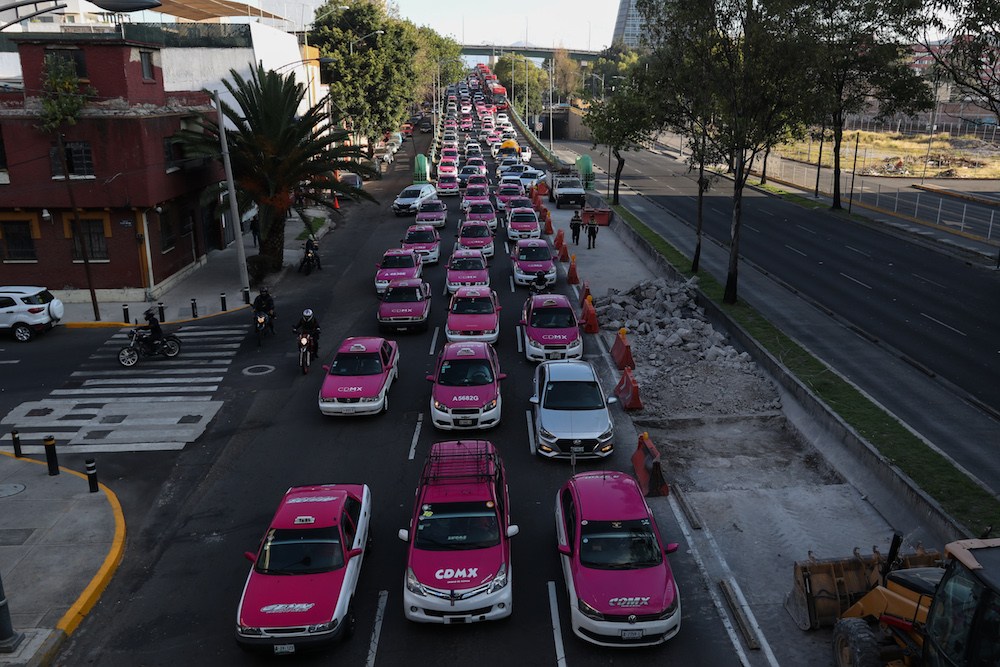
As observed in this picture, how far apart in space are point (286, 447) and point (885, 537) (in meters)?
13.0

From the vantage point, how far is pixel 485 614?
11.9m

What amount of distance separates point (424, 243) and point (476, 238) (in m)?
2.45

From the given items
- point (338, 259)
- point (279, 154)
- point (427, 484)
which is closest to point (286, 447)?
point (427, 484)

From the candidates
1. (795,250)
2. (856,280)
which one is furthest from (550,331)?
(795,250)

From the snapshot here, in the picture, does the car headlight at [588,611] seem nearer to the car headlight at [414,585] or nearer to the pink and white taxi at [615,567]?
the pink and white taxi at [615,567]

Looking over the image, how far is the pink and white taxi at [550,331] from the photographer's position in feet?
76.4

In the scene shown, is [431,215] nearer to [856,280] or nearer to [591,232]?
[591,232]

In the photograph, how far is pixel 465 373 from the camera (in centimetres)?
1975

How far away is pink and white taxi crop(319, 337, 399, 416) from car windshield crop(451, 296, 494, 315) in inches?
157

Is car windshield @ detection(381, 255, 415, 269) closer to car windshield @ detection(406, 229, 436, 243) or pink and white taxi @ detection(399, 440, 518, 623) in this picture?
car windshield @ detection(406, 229, 436, 243)

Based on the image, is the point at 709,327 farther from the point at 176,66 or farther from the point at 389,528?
the point at 176,66

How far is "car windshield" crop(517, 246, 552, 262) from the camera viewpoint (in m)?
32.9

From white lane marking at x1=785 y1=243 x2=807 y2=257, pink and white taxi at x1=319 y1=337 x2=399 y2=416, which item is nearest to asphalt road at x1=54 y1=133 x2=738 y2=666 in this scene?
pink and white taxi at x1=319 y1=337 x2=399 y2=416

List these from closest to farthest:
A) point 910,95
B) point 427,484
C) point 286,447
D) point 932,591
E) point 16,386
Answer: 1. point 932,591
2. point 427,484
3. point 286,447
4. point 16,386
5. point 910,95
